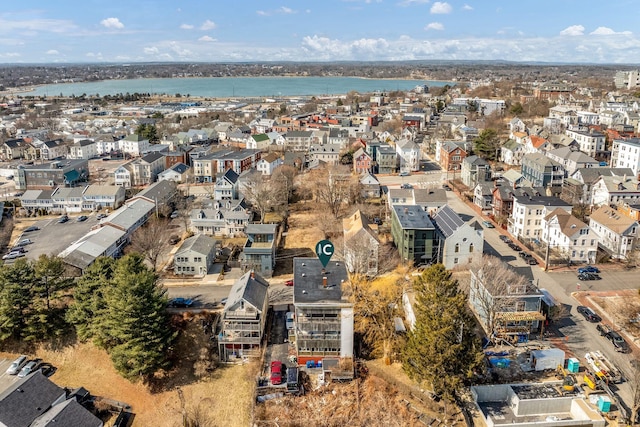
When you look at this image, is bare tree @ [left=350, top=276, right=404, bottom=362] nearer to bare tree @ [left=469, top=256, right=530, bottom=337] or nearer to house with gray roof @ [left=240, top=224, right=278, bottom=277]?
bare tree @ [left=469, top=256, right=530, bottom=337]

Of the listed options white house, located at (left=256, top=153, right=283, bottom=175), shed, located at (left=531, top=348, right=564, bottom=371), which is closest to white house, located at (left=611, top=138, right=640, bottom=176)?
shed, located at (left=531, top=348, right=564, bottom=371)

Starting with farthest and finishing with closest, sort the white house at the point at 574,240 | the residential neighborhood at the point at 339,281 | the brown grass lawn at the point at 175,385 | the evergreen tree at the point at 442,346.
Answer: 1. the white house at the point at 574,240
2. the brown grass lawn at the point at 175,385
3. the residential neighborhood at the point at 339,281
4. the evergreen tree at the point at 442,346

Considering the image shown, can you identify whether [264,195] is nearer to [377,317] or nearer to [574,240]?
[377,317]

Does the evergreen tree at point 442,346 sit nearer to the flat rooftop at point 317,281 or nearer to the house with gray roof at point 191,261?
the flat rooftop at point 317,281

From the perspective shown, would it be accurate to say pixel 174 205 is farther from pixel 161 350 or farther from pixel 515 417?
pixel 515 417

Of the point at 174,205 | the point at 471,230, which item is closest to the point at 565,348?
the point at 471,230

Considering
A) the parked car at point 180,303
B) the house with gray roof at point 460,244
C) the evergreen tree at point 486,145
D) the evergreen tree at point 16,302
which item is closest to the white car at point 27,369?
the evergreen tree at point 16,302
